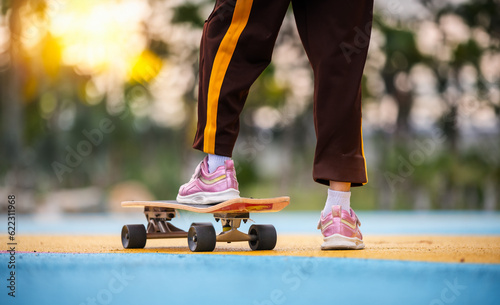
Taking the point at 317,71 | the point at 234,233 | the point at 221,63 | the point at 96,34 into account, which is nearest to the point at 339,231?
the point at 234,233

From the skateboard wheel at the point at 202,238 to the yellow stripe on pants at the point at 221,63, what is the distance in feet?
0.83

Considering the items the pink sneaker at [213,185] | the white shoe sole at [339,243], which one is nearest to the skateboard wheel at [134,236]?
the pink sneaker at [213,185]

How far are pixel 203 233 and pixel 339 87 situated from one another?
2.16ft

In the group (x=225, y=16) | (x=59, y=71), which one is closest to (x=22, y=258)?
(x=225, y=16)

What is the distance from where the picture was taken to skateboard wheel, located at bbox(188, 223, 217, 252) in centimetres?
182

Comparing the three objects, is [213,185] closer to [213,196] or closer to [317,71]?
[213,196]

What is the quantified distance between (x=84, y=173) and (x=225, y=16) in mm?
15179

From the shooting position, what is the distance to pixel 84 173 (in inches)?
639

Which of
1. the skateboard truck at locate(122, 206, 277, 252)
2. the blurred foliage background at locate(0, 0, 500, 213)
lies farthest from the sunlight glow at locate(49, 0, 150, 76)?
A: the skateboard truck at locate(122, 206, 277, 252)

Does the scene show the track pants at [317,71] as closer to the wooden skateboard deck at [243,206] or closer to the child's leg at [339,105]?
the child's leg at [339,105]

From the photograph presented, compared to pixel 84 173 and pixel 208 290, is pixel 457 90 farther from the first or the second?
pixel 208 290

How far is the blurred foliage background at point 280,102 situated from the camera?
516 inches

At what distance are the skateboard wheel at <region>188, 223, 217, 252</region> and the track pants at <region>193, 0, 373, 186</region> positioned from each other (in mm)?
256

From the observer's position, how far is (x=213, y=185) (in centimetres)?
186
